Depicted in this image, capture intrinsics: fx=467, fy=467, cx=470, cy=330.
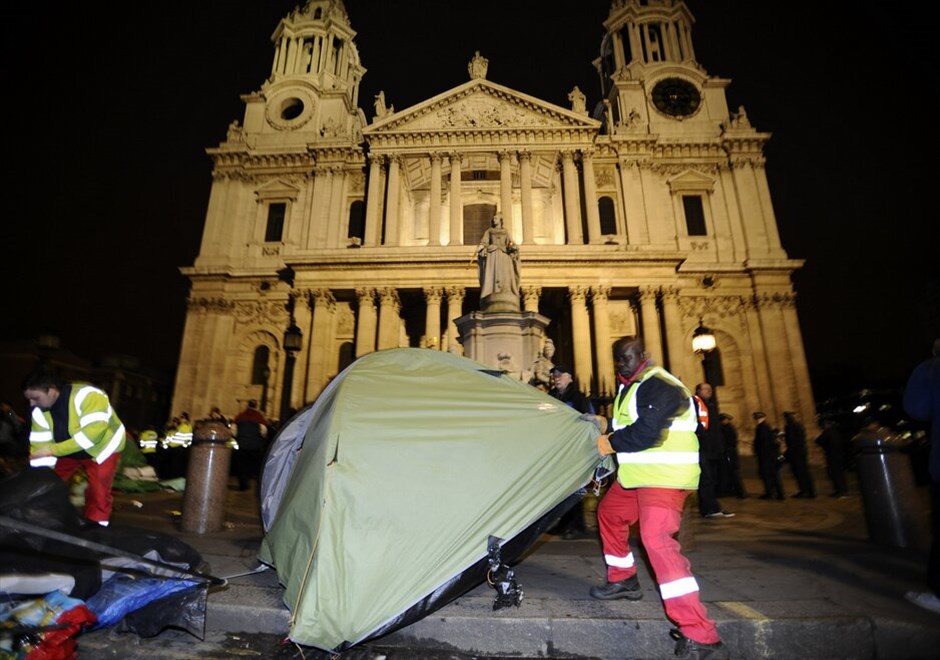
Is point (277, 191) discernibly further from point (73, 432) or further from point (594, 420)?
point (594, 420)

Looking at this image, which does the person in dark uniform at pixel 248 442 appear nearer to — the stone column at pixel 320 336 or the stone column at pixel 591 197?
the stone column at pixel 320 336

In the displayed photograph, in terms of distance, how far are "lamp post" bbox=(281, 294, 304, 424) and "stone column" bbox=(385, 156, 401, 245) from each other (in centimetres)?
582

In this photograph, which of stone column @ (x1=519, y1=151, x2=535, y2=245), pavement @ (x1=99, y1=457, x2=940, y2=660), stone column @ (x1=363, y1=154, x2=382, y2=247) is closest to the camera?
pavement @ (x1=99, y1=457, x2=940, y2=660)

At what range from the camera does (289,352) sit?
67.9 feet

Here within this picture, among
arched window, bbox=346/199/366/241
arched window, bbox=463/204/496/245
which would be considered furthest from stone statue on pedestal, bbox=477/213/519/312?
arched window, bbox=346/199/366/241

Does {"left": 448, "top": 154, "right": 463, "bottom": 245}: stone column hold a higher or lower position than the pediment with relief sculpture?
lower

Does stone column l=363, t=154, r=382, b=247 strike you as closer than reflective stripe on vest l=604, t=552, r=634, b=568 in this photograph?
No

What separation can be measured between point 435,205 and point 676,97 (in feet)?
56.2

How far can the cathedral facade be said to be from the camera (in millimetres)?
21438

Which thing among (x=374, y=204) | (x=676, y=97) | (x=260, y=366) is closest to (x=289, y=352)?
(x=260, y=366)

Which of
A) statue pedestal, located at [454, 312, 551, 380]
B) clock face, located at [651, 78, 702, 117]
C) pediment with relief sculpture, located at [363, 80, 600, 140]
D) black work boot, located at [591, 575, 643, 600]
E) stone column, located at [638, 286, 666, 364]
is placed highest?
clock face, located at [651, 78, 702, 117]

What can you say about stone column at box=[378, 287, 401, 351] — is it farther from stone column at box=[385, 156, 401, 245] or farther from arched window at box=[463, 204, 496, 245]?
arched window at box=[463, 204, 496, 245]

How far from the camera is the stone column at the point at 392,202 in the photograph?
2422 cm

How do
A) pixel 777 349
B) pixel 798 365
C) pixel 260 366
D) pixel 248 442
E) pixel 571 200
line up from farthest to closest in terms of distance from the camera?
pixel 571 200 → pixel 260 366 → pixel 777 349 → pixel 798 365 → pixel 248 442
